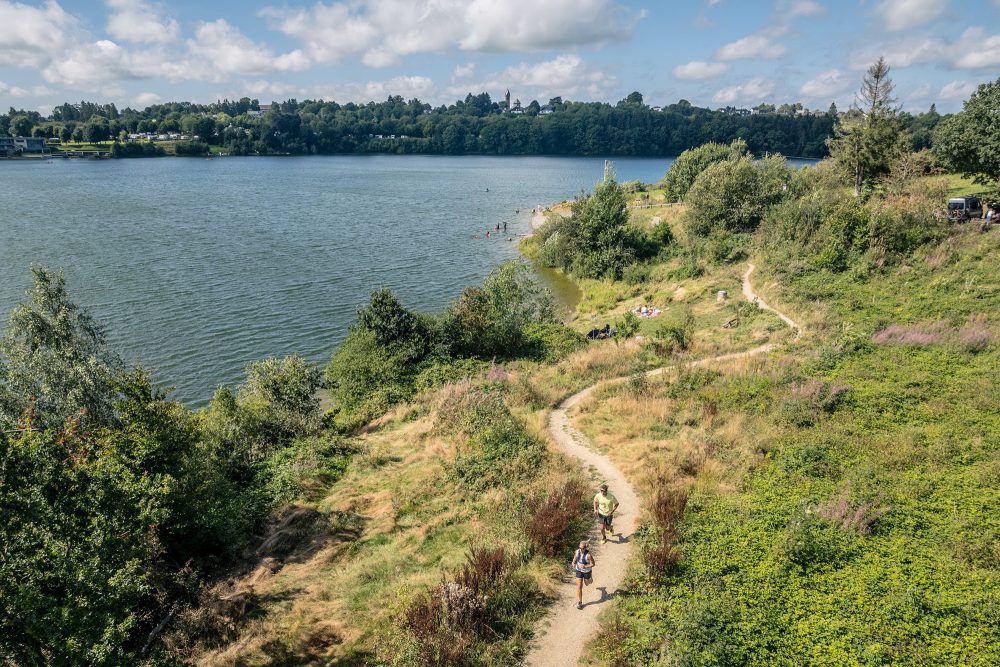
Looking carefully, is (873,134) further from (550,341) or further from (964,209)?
(550,341)

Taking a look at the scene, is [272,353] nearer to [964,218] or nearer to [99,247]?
[99,247]

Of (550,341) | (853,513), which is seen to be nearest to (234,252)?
(550,341)

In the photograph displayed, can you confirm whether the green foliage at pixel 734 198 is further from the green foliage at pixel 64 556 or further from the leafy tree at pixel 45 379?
the green foliage at pixel 64 556

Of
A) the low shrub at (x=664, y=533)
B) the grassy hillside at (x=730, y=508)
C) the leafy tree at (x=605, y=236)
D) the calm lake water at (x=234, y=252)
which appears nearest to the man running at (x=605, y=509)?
the grassy hillside at (x=730, y=508)

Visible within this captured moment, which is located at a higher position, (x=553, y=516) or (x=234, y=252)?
(x=234, y=252)

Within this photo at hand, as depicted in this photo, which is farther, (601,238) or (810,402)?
(601,238)

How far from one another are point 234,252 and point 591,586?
6867cm

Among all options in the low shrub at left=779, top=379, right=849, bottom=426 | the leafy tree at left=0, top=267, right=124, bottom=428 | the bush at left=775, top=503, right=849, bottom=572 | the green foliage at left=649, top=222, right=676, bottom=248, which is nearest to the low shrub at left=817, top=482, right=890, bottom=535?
the bush at left=775, top=503, right=849, bottom=572

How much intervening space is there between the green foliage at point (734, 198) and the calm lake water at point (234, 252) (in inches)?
994

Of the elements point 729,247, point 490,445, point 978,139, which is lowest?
point 490,445

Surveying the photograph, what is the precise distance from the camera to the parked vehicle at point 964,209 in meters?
41.0

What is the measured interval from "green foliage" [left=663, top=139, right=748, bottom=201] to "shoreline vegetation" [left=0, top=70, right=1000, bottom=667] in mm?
46964

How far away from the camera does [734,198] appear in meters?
56.5

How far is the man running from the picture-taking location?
54.5 feet
